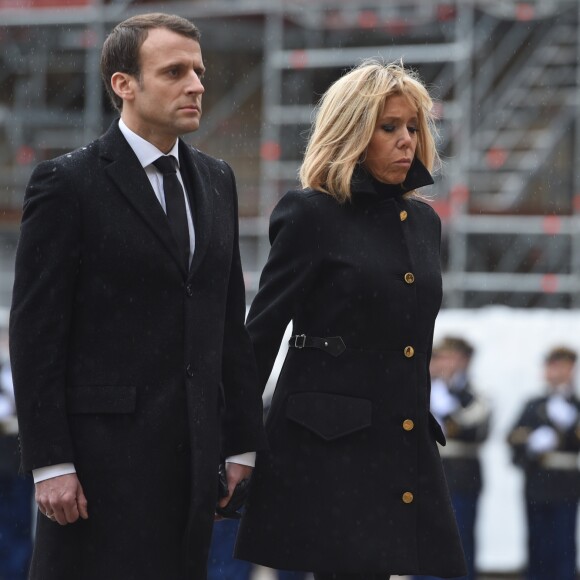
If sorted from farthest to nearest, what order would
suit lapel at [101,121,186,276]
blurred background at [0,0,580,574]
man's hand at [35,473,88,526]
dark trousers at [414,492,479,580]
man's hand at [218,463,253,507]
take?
blurred background at [0,0,580,574]
dark trousers at [414,492,479,580]
man's hand at [218,463,253,507]
suit lapel at [101,121,186,276]
man's hand at [35,473,88,526]

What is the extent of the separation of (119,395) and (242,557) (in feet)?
2.64

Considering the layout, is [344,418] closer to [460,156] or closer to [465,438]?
[465,438]

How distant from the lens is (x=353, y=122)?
4273mm

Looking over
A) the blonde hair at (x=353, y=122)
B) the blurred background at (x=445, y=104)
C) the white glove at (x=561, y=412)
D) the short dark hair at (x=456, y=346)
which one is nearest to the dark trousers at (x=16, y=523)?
the short dark hair at (x=456, y=346)

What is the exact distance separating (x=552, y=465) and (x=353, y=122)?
15.5ft

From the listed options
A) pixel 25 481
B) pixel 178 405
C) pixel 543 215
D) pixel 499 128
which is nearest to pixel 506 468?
pixel 25 481

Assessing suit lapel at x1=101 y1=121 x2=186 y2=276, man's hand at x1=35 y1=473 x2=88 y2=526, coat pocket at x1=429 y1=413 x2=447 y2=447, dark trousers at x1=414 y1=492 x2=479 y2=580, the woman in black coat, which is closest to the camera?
man's hand at x1=35 y1=473 x2=88 y2=526

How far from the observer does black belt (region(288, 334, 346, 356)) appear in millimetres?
4242

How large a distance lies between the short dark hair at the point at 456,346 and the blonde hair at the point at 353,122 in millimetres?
4659

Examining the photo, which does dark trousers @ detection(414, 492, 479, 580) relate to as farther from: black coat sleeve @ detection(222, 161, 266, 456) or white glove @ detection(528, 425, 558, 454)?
black coat sleeve @ detection(222, 161, 266, 456)

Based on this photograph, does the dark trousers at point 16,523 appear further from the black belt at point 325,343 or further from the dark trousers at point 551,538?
the black belt at point 325,343

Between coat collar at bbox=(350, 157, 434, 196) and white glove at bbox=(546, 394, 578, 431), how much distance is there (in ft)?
14.4

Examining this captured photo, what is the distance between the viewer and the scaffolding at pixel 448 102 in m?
12.4

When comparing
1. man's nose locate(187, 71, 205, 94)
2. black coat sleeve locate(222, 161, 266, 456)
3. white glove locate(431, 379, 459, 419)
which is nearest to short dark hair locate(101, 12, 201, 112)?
man's nose locate(187, 71, 205, 94)
